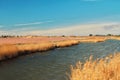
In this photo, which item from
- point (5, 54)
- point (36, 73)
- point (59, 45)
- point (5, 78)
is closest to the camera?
point (5, 78)

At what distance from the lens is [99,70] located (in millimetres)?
8922

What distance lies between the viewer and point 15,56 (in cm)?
2867

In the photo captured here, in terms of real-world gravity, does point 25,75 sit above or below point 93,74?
below

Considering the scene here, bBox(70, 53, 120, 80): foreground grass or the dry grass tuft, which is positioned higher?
BBox(70, 53, 120, 80): foreground grass

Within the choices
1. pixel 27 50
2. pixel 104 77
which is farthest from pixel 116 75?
pixel 27 50

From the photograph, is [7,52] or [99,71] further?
[7,52]

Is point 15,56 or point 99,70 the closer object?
point 99,70

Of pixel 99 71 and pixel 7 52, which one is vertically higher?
pixel 99 71

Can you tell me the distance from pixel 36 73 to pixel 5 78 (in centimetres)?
206

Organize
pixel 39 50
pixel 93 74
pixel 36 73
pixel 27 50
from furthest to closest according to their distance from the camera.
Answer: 1. pixel 39 50
2. pixel 27 50
3. pixel 36 73
4. pixel 93 74

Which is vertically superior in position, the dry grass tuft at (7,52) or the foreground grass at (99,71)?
the foreground grass at (99,71)

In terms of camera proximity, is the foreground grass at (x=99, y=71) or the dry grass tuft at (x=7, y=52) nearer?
the foreground grass at (x=99, y=71)

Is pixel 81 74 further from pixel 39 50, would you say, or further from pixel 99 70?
pixel 39 50

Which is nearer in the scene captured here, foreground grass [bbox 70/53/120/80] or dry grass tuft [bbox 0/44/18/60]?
foreground grass [bbox 70/53/120/80]
